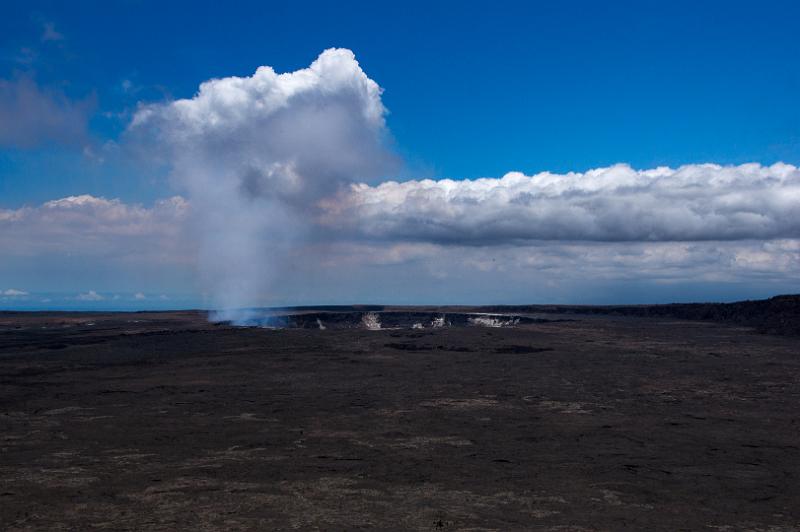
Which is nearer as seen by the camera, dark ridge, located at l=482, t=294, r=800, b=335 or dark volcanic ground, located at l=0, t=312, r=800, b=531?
dark volcanic ground, located at l=0, t=312, r=800, b=531

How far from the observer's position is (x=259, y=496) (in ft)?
28.8

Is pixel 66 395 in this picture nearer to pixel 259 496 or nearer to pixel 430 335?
pixel 259 496

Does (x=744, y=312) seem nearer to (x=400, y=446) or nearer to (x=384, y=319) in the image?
(x=384, y=319)

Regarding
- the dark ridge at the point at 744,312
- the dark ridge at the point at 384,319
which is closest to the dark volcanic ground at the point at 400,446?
the dark ridge at the point at 744,312

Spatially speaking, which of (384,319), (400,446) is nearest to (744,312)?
(384,319)

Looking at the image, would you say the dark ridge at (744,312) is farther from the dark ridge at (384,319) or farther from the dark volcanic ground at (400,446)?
the dark volcanic ground at (400,446)

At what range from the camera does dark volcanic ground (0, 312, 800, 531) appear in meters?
8.17

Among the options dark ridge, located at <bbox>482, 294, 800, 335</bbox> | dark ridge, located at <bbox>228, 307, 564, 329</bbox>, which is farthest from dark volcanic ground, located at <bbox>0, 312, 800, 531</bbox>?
dark ridge, located at <bbox>228, 307, 564, 329</bbox>

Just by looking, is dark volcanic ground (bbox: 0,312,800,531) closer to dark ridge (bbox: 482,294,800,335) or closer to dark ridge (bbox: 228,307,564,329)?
dark ridge (bbox: 482,294,800,335)

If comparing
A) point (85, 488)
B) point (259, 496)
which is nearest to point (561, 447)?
point (259, 496)

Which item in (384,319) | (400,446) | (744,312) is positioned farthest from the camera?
(384,319)

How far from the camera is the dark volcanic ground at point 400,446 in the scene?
322 inches

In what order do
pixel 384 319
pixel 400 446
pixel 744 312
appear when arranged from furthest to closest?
pixel 384 319 → pixel 744 312 → pixel 400 446

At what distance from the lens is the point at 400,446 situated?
38.5 ft
